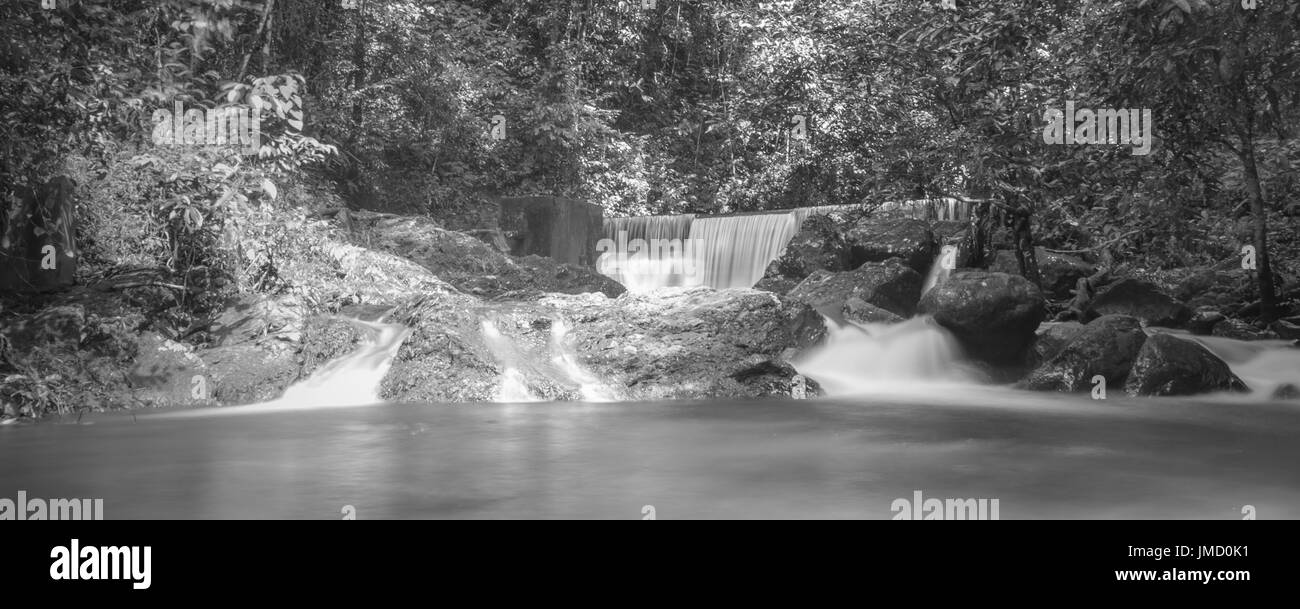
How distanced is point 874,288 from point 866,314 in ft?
3.56

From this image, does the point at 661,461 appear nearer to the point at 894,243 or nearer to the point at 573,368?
the point at 573,368

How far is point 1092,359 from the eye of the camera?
9.92 metres

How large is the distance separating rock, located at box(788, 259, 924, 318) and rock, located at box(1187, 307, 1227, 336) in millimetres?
3336

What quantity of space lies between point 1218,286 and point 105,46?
44.0 ft

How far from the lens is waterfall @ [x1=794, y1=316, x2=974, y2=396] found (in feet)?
35.3

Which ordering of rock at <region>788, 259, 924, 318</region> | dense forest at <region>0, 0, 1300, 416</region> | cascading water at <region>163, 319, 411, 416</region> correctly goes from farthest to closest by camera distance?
rock at <region>788, 259, 924, 318</region>, cascading water at <region>163, 319, 411, 416</region>, dense forest at <region>0, 0, 1300, 416</region>

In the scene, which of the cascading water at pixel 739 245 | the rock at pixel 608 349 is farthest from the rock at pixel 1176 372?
the cascading water at pixel 739 245

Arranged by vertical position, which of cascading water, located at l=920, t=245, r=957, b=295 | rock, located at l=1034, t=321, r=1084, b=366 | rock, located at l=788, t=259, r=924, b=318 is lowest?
rock, located at l=1034, t=321, r=1084, b=366

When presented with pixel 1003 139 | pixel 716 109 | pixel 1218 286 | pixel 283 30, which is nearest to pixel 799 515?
pixel 1003 139

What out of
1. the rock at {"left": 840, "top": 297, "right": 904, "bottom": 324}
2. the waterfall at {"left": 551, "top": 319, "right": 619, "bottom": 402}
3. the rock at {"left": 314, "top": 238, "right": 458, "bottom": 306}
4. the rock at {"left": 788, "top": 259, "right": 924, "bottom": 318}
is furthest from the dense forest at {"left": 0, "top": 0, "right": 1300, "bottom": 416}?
→ the waterfall at {"left": 551, "top": 319, "right": 619, "bottom": 402}

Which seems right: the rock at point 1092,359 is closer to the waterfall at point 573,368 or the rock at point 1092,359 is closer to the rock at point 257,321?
the waterfall at point 573,368

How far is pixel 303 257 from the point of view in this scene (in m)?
10.6

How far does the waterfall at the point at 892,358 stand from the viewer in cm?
1077

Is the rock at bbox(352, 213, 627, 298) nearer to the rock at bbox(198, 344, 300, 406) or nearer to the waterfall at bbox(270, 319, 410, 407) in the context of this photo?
the waterfall at bbox(270, 319, 410, 407)
